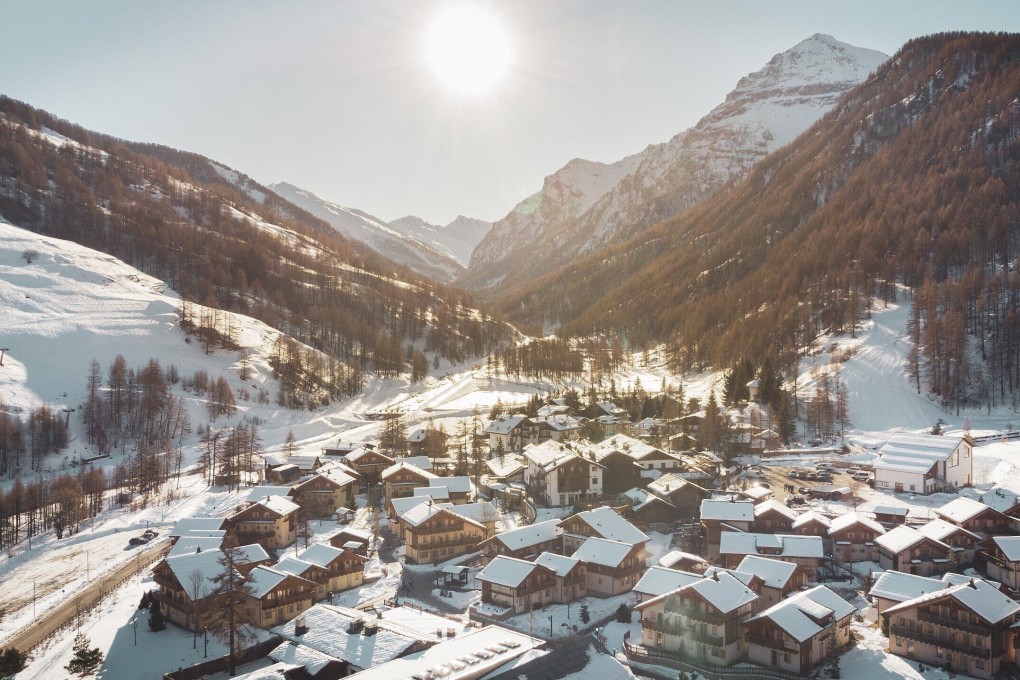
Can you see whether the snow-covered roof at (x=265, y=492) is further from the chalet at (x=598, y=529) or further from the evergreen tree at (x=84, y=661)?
the chalet at (x=598, y=529)

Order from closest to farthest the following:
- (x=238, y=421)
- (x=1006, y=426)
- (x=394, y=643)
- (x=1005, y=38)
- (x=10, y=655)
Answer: (x=10, y=655) → (x=394, y=643) → (x=1006, y=426) → (x=238, y=421) → (x=1005, y=38)

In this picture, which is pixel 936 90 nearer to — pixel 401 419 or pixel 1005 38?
pixel 1005 38

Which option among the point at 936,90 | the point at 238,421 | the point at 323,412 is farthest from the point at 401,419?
the point at 936,90

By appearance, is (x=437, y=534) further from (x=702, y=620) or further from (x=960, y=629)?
(x=960, y=629)

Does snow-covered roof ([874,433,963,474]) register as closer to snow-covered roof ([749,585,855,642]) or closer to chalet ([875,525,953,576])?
chalet ([875,525,953,576])

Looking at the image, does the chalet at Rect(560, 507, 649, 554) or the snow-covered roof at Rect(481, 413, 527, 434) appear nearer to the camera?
the chalet at Rect(560, 507, 649, 554)

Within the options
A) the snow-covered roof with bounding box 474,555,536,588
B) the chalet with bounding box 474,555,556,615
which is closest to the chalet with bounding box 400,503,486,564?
the snow-covered roof with bounding box 474,555,536,588
